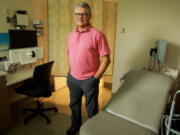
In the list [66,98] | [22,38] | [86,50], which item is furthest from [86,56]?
[66,98]

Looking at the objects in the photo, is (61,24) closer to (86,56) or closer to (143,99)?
(86,56)

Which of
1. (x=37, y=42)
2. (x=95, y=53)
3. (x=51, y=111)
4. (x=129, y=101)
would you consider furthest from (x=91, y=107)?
(x=37, y=42)

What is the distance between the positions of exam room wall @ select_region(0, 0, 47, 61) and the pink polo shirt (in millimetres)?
1252

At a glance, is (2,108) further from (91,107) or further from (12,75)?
(91,107)

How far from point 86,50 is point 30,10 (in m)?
1.66

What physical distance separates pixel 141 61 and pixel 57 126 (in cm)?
168

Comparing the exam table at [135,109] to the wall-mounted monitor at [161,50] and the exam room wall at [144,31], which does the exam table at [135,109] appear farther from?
the exam room wall at [144,31]

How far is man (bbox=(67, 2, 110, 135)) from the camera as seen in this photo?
1461 mm

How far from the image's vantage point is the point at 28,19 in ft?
8.11

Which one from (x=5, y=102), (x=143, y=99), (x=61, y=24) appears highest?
(x=61, y=24)

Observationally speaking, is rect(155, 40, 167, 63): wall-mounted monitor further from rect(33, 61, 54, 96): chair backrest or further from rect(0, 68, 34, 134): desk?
rect(0, 68, 34, 134): desk

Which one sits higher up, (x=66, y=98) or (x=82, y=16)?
(x=82, y=16)

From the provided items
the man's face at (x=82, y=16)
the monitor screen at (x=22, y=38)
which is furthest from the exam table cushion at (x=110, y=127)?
the monitor screen at (x=22, y=38)

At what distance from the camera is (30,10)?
8.22 ft
